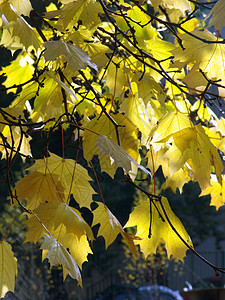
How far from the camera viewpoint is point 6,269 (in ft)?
2.81

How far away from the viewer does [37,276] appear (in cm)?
454

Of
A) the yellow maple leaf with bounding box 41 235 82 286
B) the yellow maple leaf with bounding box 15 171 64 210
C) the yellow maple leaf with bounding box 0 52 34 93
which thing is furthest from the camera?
the yellow maple leaf with bounding box 0 52 34 93

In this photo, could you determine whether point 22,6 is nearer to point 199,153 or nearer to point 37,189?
point 37,189

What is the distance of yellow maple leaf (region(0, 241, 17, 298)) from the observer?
0.85m

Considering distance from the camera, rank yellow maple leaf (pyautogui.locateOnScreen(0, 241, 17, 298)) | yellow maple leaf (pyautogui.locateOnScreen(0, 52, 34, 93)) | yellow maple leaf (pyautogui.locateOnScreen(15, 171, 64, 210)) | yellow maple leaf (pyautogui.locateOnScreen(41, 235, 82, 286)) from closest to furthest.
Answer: yellow maple leaf (pyautogui.locateOnScreen(41, 235, 82, 286))
yellow maple leaf (pyautogui.locateOnScreen(0, 241, 17, 298))
yellow maple leaf (pyautogui.locateOnScreen(15, 171, 64, 210))
yellow maple leaf (pyautogui.locateOnScreen(0, 52, 34, 93))

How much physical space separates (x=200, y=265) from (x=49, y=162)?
763cm

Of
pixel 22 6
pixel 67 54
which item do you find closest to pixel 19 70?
pixel 22 6

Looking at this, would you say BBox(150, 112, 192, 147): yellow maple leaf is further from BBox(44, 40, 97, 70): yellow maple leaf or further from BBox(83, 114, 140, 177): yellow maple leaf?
BBox(44, 40, 97, 70): yellow maple leaf

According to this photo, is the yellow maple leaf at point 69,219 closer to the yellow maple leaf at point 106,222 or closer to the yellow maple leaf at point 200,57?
the yellow maple leaf at point 106,222

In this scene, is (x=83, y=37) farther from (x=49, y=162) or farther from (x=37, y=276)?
(x=37, y=276)

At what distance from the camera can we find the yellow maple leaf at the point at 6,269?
853 millimetres

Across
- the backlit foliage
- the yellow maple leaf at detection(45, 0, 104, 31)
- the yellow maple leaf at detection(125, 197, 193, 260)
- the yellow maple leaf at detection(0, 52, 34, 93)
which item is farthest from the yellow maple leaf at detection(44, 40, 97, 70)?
the yellow maple leaf at detection(0, 52, 34, 93)

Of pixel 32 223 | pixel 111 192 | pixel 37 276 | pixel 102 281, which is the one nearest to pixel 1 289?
pixel 32 223

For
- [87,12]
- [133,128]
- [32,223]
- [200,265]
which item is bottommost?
[32,223]
